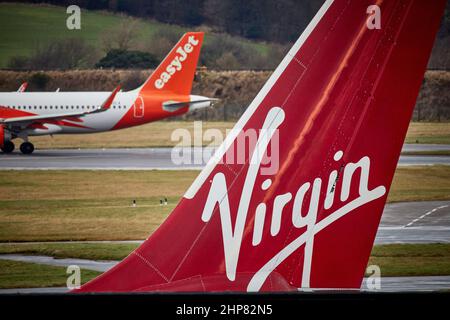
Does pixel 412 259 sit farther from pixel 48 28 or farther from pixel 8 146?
pixel 8 146

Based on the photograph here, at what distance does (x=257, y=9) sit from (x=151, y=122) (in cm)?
1642

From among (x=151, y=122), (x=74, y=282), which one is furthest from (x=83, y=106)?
(x=74, y=282)

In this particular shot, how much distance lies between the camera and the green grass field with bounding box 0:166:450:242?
17312mm

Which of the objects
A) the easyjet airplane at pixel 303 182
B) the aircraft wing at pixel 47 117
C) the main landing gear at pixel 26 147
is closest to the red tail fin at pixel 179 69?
the main landing gear at pixel 26 147

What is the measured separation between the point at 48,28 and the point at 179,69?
865 centimetres

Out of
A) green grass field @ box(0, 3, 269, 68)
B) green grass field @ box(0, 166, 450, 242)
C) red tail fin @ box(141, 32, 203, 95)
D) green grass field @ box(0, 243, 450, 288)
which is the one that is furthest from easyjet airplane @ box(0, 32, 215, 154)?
green grass field @ box(0, 243, 450, 288)

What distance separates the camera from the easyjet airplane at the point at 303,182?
616 centimetres

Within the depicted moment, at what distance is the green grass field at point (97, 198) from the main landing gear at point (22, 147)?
223 inches

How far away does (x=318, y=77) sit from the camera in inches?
247

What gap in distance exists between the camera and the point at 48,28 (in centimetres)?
1614

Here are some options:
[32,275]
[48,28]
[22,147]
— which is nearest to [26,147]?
[22,147]

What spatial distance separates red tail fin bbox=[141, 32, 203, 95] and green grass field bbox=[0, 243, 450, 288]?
14.6 feet

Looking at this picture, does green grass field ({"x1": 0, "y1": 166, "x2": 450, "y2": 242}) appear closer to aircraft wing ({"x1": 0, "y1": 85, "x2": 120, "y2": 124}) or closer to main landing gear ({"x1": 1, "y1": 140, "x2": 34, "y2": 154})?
main landing gear ({"x1": 1, "y1": 140, "x2": 34, "y2": 154})
